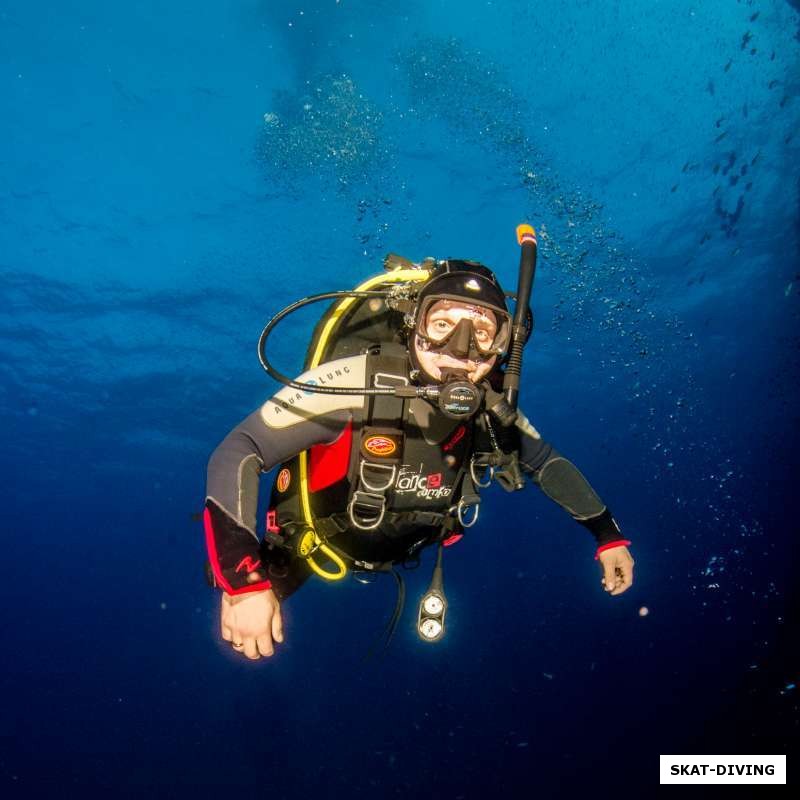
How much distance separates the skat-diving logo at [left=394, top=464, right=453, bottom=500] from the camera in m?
4.04

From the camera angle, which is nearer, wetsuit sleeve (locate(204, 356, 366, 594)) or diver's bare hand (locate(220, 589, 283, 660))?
diver's bare hand (locate(220, 589, 283, 660))

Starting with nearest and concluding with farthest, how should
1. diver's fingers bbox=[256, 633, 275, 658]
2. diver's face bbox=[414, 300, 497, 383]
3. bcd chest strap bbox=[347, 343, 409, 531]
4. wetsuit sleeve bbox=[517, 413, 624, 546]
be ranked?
diver's fingers bbox=[256, 633, 275, 658], diver's face bbox=[414, 300, 497, 383], bcd chest strap bbox=[347, 343, 409, 531], wetsuit sleeve bbox=[517, 413, 624, 546]

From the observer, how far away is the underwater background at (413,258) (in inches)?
422

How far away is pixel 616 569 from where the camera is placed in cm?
426

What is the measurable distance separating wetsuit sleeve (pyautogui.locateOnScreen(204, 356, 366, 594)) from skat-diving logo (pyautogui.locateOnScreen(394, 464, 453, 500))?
2.03ft

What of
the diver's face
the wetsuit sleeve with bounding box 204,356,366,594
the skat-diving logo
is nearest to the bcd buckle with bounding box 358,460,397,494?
the skat-diving logo

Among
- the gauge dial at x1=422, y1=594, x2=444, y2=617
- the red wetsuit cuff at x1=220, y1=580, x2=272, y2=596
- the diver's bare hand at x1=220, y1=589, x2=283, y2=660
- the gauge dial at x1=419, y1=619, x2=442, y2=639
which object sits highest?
the gauge dial at x1=422, y1=594, x2=444, y2=617

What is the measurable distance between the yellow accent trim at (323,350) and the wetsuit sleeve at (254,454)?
56 centimetres

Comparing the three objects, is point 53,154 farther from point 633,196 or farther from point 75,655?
point 75,655

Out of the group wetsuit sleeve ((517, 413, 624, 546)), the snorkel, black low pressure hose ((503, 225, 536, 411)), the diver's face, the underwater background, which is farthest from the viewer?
the underwater background

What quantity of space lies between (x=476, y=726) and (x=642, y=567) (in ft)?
109

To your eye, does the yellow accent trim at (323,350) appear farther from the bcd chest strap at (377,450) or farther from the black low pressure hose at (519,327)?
the black low pressure hose at (519,327)

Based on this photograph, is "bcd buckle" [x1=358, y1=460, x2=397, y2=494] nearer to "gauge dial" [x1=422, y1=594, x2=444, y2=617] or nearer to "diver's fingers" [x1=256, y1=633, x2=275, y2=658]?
"gauge dial" [x1=422, y1=594, x2=444, y2=617]

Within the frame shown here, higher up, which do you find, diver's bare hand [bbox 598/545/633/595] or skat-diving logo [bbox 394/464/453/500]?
skat-diving logo [bbox 394/464/453/500]
